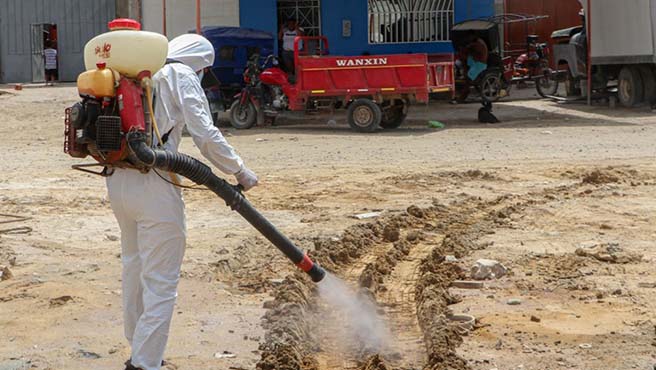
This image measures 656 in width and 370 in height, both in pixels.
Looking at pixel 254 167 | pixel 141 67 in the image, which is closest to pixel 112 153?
pixel 141 67

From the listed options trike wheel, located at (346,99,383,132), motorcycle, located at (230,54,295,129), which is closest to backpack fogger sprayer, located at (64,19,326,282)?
trike wheel, located at (346,99,383,132)

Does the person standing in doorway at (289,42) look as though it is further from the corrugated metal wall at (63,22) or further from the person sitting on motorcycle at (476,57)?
the corrugated metal wall at (63,22)

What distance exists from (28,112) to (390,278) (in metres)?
17.8

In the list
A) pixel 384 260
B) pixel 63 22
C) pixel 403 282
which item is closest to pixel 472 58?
pixel 384 260

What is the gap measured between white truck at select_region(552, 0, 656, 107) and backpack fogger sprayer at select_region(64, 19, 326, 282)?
60.3 ft

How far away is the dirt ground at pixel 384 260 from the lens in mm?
6961

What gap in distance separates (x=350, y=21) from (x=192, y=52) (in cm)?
2047

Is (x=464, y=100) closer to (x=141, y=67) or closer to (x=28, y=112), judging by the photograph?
(x=28, y=112)

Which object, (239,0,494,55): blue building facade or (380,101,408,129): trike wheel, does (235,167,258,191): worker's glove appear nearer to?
(380,101,408,129): trike wheel

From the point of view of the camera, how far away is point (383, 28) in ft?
88.0

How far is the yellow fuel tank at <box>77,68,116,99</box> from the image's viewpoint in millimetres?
5754

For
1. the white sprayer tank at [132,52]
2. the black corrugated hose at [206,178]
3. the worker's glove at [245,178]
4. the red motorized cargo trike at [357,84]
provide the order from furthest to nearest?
the red motorized cargo trike at [357,84] → the worker's glove at [245,178] → the white sprayer tank at [132,52] → the black corrugated hose at [206,178]

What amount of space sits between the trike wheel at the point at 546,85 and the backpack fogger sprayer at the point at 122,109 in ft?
A: 69.5

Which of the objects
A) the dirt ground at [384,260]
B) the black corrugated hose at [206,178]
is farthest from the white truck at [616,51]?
the black corrugated hose at [206,178]
